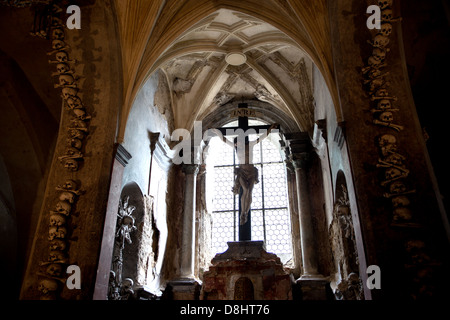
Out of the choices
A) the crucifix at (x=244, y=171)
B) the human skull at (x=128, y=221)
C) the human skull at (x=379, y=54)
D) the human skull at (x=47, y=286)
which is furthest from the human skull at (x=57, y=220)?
the human skull at (x=379, y=54)

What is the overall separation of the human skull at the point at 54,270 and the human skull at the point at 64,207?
0.78 metres

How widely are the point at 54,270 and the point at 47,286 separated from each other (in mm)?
238

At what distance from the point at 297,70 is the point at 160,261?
6.26 meters

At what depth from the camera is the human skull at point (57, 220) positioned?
5.84 metres

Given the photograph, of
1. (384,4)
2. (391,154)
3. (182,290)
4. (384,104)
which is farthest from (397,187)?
(182,290)

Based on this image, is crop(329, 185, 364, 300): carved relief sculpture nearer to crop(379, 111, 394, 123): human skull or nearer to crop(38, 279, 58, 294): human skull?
crop(379, 111, 394, 123): human skull

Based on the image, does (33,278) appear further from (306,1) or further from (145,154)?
(306,1)

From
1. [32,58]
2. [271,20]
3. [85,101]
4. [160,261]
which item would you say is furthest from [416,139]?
[32,58]

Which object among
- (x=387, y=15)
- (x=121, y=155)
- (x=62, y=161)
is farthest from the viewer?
(x=121, y=155)

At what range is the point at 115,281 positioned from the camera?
7.23m

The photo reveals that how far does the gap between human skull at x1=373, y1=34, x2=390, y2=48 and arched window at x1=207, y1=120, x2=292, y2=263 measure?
6208mm

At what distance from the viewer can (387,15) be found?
5.87m

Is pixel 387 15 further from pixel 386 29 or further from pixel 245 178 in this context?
pixel 245 178

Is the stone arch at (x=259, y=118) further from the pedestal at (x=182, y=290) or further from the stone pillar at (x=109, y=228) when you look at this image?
the stone pillar at (x=109, y=228)
